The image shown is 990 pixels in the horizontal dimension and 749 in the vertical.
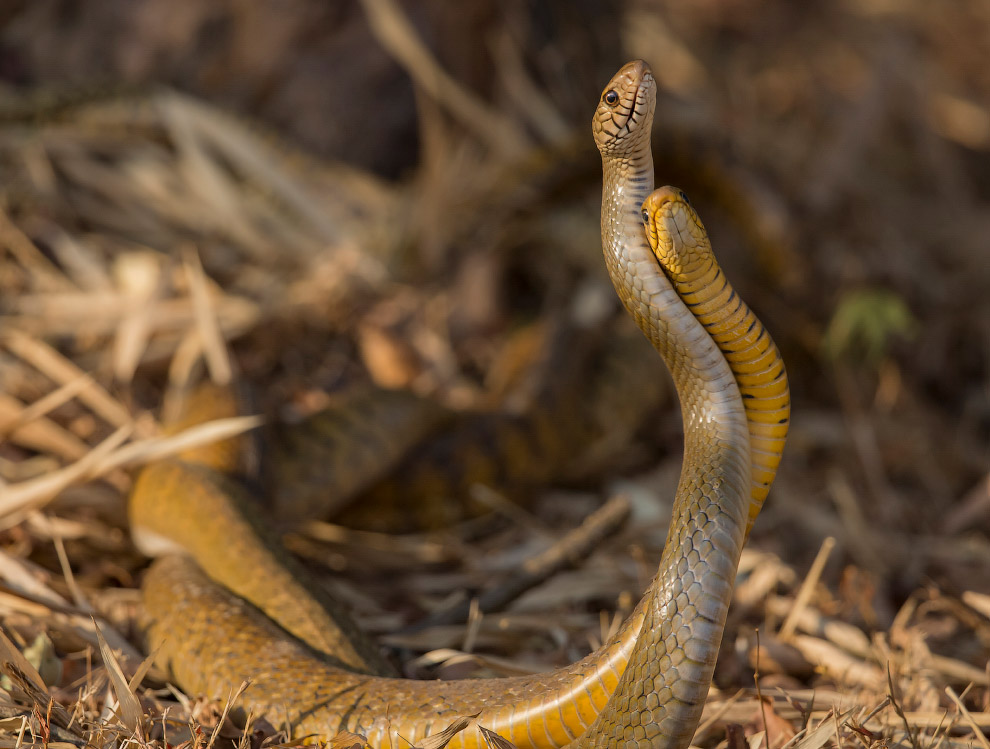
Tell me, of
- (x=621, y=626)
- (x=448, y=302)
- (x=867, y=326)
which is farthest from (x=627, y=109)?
(x=867, y=326)

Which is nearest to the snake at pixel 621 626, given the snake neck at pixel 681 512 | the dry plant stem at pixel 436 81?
the snake neck at pixel 681 512

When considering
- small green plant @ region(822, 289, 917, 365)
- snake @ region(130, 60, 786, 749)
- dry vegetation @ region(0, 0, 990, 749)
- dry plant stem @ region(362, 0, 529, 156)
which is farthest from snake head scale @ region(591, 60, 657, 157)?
dry plant stem @ region(362, 0, 529, 156)

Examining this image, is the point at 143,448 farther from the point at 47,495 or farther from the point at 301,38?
the point at 301,38

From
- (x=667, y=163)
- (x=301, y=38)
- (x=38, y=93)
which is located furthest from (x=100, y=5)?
(x=667, y=163)

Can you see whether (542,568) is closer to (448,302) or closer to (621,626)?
(621,626)

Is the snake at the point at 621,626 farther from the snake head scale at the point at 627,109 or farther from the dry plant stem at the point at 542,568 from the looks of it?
the dry plant stem at the point at 542,568

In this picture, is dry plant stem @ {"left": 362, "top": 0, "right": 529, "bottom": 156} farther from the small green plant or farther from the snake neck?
the snake neck
